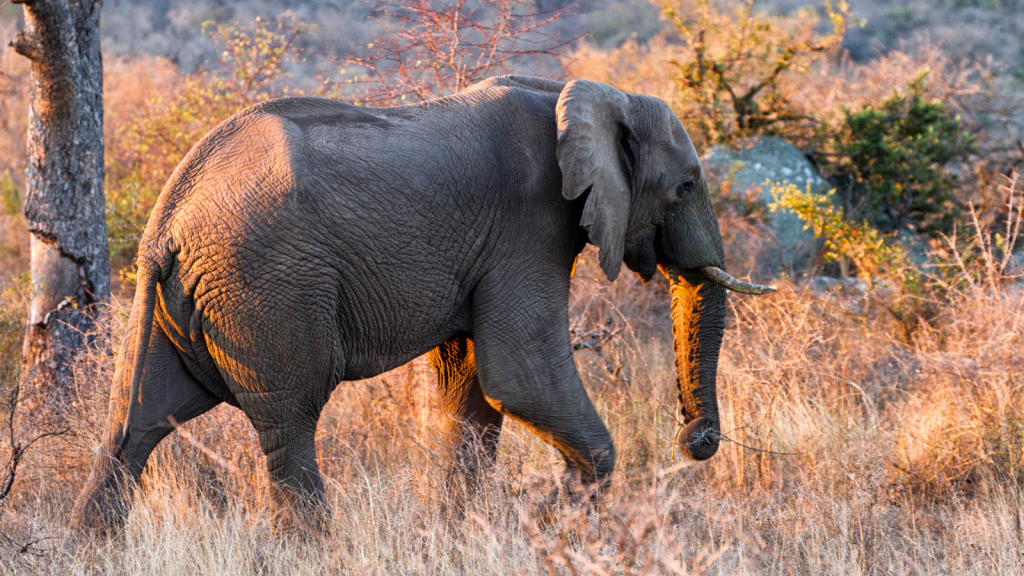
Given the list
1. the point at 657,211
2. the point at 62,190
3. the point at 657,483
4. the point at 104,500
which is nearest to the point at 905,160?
the point at 657,483

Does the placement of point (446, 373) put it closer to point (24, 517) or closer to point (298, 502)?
point (298, 502)

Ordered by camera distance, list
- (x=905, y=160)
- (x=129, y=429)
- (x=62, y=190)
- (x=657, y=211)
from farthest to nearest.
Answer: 1. (x=905, y=160)
2. (x=62, y=190)
3. (x=657, y=211)
4. (x=129, y=429)

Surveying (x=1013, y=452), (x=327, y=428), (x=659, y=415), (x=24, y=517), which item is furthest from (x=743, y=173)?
(x=24, y=517)

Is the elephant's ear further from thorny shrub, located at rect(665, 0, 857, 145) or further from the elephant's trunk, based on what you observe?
thorny shrub, located at rect(665, 0, 857, 145)

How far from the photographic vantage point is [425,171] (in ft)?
14.4

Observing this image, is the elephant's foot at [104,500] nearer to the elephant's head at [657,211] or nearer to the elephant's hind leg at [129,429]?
the elephant's hind leg at [129,429]

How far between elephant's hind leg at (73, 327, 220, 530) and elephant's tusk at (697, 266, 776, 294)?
278cm

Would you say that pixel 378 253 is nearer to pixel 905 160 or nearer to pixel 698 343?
pixel 698 343

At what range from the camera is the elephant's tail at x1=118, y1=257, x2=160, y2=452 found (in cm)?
405

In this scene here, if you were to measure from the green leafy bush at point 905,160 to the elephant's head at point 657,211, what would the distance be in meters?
6.05

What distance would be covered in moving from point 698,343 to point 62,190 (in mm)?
4724

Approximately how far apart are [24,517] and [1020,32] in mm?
30236

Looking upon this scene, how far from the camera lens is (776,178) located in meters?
10.6

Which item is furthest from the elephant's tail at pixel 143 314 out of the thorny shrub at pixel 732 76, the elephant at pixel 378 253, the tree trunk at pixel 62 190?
the thorny shrub at pixel 732 76
